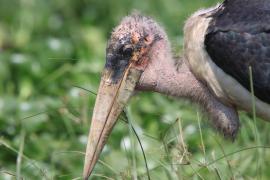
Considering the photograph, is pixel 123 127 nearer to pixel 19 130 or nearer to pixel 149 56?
pixel 19 130

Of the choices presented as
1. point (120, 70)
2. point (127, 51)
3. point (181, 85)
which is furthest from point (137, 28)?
point (181, 85)

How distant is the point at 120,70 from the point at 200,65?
0.44 metres

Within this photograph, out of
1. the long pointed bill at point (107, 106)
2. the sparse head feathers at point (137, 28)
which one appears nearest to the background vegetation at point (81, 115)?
the long pointed bill at point (107, 106)

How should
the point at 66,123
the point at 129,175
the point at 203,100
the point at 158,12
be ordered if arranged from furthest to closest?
the point at 158,12, the point at 66,123, the point at 203,100, the point at 129,175

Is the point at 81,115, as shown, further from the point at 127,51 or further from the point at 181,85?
the point at 181,85

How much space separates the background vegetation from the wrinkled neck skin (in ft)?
0.43

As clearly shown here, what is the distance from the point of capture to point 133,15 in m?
6.75

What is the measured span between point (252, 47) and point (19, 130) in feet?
7.28

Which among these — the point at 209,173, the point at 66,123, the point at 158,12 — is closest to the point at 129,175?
the point at 209,173

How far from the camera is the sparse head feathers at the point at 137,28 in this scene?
6594mm

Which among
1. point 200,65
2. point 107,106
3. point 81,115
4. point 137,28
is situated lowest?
point 81,115

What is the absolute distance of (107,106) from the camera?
648cm

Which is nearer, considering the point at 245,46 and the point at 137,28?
the point at 245,46

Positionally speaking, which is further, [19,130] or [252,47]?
[19,130]
